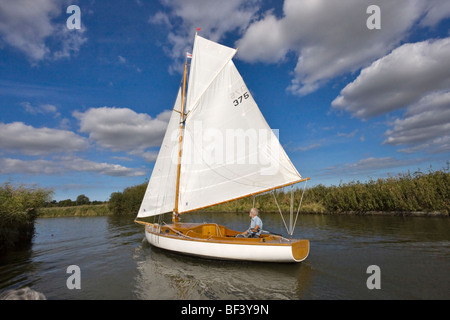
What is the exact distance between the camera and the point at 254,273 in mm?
9336

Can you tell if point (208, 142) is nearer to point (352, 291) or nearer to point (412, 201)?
point (352, 291)

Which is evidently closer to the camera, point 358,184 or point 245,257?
point 245,257

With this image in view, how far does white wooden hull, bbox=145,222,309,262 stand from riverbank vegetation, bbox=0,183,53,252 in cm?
1065

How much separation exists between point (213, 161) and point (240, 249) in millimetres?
5180

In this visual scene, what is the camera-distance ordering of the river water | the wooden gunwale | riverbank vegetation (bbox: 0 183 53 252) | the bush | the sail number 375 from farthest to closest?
1. the bush
2. riverbank vegetation (bbox: 0 183 53 252)
3. the sail number 375
4. the wooden gunwale
5. the river water

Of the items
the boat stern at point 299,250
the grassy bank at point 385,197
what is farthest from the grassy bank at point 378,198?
the boat stern at point 299,250

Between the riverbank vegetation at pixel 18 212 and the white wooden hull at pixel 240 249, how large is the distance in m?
10.6

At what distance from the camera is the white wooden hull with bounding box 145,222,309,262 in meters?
9.35
